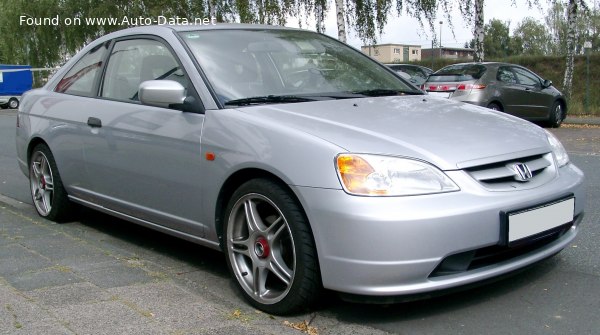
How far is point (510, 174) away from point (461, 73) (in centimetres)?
1084

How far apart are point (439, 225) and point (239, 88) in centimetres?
159

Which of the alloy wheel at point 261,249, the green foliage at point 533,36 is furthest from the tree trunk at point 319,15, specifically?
the green foliage at point 533,36

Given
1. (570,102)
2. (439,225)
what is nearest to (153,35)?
(439,225)

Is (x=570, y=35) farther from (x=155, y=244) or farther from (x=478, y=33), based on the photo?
(x=155, y=244)

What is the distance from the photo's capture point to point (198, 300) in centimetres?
365

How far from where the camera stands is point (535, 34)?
247 feet

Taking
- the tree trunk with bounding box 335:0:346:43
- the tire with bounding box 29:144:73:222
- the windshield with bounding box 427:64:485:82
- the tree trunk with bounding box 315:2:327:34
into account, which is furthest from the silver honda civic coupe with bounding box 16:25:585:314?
the tree trunk with bounding box 315:2:327:34

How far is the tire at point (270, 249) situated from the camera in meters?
3.23

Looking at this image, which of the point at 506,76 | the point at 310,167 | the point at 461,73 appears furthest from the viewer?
the point at 506,76

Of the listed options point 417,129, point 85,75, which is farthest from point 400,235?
point 85,75

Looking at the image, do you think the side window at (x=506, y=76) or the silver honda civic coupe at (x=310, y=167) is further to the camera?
the side window at (x=506, y=76)

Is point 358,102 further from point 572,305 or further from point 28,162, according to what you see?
point 28,162

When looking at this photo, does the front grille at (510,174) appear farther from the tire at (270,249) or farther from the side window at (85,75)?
the side window at (85,75)

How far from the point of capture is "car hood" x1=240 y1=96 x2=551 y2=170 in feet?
10.5
